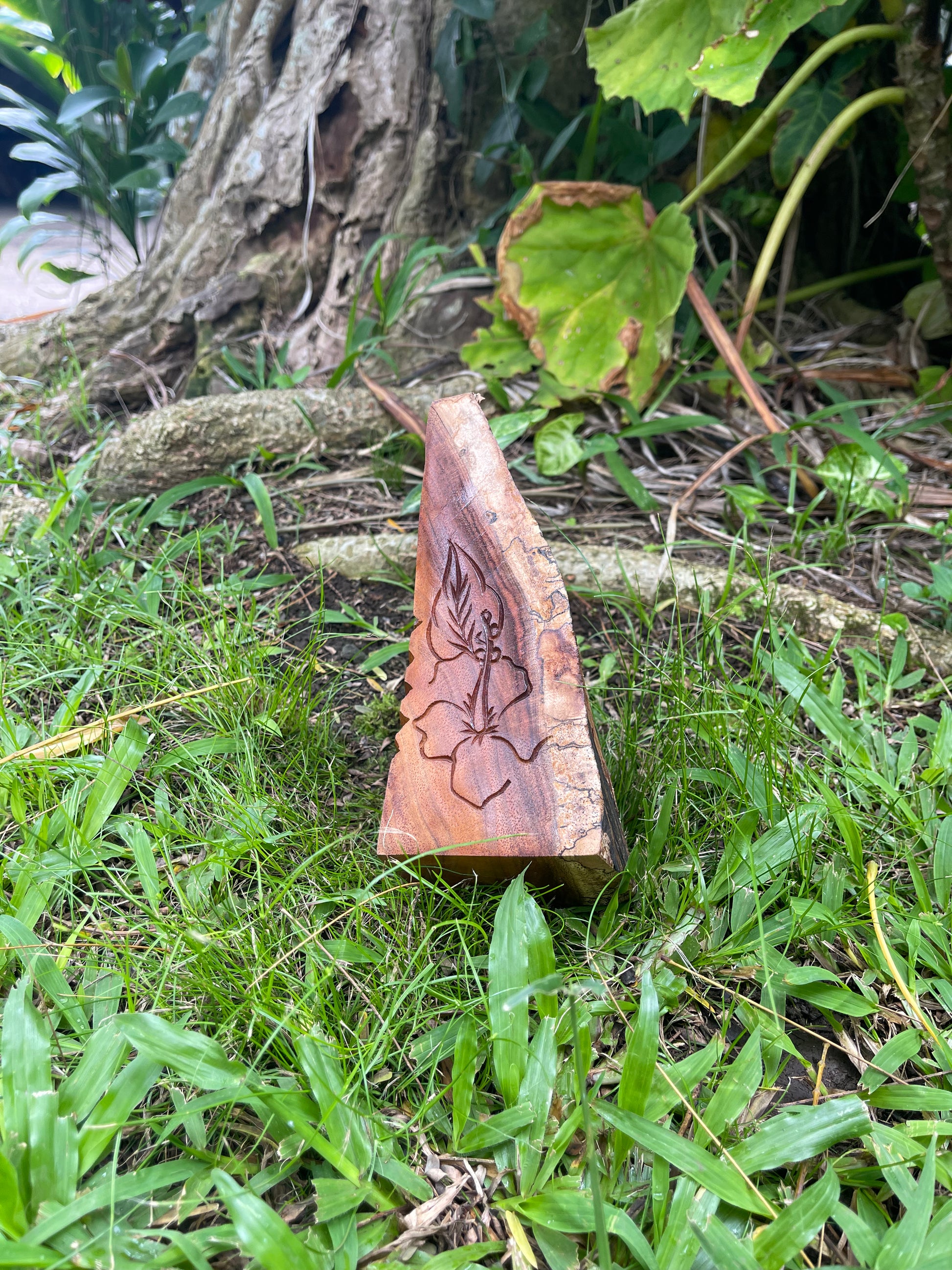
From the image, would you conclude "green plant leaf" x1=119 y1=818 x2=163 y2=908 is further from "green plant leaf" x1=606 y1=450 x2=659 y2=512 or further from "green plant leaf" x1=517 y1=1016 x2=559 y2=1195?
"green plant leaf" x1=606 y1=450 x2=659 y2=512

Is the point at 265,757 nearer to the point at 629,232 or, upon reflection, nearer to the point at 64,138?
the point at 629,232

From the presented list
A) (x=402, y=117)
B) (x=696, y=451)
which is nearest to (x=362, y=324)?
(x=402, y=117)

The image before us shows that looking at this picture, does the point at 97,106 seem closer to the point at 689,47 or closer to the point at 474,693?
the point at 689,47

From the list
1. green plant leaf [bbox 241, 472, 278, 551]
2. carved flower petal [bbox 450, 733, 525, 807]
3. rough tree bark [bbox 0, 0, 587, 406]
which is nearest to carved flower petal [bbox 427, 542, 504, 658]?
carved flower petal [bbox 450, 733, 525, 807]

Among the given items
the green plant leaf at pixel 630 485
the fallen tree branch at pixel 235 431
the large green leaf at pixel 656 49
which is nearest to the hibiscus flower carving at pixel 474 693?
the green plant leaf at pixel 630 485

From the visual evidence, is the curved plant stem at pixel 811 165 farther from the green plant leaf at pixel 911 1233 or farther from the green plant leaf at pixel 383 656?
the green plant leaf at pixel 911 1233
